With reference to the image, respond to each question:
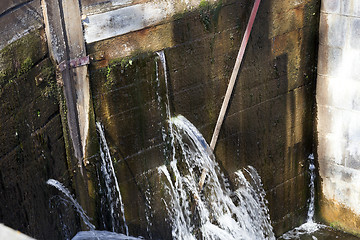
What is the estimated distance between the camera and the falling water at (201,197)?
607 cm

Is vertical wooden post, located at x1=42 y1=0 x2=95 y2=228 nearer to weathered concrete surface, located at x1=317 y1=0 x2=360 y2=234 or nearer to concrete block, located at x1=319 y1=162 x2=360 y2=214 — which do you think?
weathered concrete surface, located at x1=317 y1=0 x2=360 y2=234

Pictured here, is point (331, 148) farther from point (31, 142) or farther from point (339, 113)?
point (31, 142)

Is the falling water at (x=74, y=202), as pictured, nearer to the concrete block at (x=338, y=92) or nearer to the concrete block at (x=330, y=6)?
the concrete block at (x=338, y=92)

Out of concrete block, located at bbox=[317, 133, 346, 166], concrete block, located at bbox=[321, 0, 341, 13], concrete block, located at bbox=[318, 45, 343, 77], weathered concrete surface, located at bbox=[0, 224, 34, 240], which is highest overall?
weathered concrete surface, located at bbox=[0, 224, 34, 240]

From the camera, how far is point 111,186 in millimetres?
5609

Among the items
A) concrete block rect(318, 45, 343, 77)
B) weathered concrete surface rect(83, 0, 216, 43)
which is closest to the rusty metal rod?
weathered concrete surface rect(83, 0, 216, 43)

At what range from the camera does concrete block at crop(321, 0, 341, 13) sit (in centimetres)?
662

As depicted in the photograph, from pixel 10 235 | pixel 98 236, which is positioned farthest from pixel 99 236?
pixel 10 235

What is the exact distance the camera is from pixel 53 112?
4.93 metres

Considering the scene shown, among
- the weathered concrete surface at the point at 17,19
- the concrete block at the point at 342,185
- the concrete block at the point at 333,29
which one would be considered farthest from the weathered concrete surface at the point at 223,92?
the weathered concrete surface at the point at 17,19

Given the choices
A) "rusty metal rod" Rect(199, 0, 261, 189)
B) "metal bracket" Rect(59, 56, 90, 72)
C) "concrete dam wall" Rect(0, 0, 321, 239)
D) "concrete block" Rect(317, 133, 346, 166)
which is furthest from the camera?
"concrete block" Rect(317, 133, 346, 166)

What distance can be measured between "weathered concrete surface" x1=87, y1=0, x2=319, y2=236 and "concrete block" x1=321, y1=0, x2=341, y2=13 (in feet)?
0.29

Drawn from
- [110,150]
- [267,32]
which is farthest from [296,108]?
[110,150]

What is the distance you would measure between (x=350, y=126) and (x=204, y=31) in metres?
2.28
